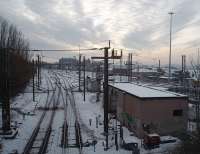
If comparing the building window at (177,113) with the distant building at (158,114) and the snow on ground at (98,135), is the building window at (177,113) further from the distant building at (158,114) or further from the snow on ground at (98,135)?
the snow on ground at (98,135)

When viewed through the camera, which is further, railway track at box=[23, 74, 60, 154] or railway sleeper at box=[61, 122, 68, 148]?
railway sleeper at box=[61, 122, 68, 148]

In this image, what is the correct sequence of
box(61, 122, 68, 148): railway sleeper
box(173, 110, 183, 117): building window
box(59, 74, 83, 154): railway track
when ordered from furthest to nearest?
box(173, 110, 183, 117): building window, box(61, 122, 68, 148): railway sleeper, box(59, 74, 83, 154): railway track

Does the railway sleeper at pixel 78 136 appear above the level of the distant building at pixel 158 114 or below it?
below

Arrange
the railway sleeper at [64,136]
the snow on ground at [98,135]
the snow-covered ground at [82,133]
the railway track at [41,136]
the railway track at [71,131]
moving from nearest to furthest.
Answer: the snow on ground at [98,135] → the snow-covered ground at [82,133] → the railway track at [41,136] → the railway track at [71,131] → the railway sleeper at [64,136]

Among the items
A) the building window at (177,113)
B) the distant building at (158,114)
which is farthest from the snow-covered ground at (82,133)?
the building window at (177,113)

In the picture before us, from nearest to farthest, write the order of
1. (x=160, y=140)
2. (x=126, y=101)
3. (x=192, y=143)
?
(x=192, y=143) → (x=160, y=140) → (x=126, y=101)

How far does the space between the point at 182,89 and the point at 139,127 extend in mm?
25027

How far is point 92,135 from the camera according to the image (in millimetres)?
21422

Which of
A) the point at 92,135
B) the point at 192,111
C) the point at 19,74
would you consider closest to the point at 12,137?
the point at 92,135

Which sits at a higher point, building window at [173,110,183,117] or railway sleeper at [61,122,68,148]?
building window at [173,110,183,117]

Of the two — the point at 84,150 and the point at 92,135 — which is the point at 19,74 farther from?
the point at 84,150

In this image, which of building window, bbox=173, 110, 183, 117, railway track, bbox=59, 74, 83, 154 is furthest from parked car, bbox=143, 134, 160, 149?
railway track, bbox=59, 74, 83, 154

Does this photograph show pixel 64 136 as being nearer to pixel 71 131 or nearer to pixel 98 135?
pixel 71 131

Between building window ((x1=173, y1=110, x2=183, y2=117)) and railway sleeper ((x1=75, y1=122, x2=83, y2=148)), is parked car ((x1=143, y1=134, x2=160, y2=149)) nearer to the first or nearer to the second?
building window ((x1=173, y1=110, x2=183, y2=117))
